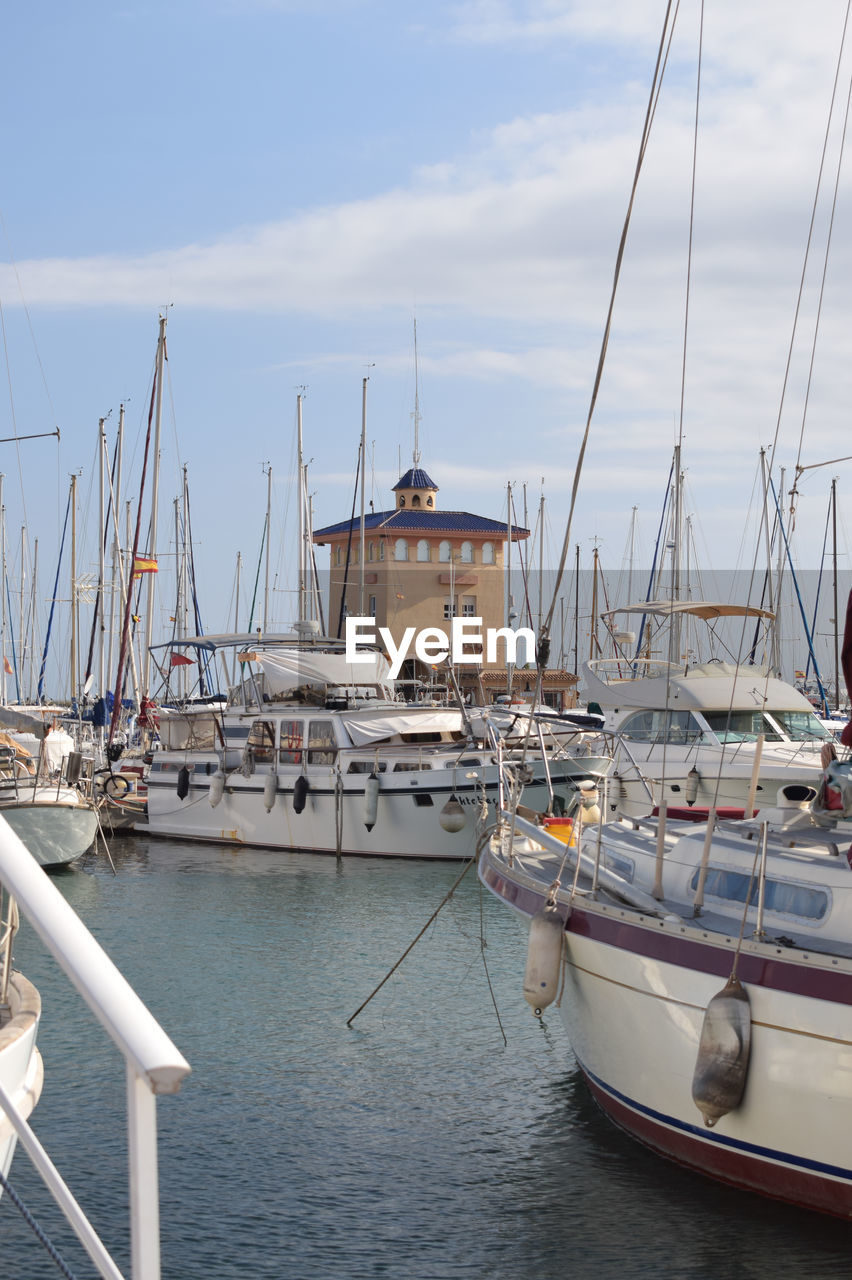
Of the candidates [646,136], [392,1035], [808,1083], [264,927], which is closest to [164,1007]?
[392,1035]

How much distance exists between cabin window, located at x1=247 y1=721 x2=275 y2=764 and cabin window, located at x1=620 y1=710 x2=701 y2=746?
863 cm

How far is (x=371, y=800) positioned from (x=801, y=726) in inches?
355

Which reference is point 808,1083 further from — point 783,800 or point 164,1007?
point 164,1007

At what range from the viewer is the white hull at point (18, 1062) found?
18.1 feet

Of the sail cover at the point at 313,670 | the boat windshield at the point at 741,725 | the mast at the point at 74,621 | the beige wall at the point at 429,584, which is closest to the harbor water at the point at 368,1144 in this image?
the boat windshield at the point at 741,725

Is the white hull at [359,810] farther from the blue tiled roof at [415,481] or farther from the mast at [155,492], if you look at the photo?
the blue tiled roof at [415,481]

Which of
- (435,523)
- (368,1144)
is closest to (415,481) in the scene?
(435,523)

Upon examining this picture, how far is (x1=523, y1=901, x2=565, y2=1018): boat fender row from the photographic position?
10.1 m

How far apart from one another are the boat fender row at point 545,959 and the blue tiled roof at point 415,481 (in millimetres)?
Answer: 61280

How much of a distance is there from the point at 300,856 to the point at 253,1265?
67.7ft

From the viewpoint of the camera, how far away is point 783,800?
11.7 m

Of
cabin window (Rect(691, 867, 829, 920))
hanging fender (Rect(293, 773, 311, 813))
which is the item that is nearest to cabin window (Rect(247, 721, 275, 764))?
hanging fender (Rect(293, 773, 311, 813))

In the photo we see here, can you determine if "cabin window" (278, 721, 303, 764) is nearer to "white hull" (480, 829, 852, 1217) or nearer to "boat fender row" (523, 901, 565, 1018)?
"white hull" (480, 829, 852, 1217)

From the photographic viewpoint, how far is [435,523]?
218ft
